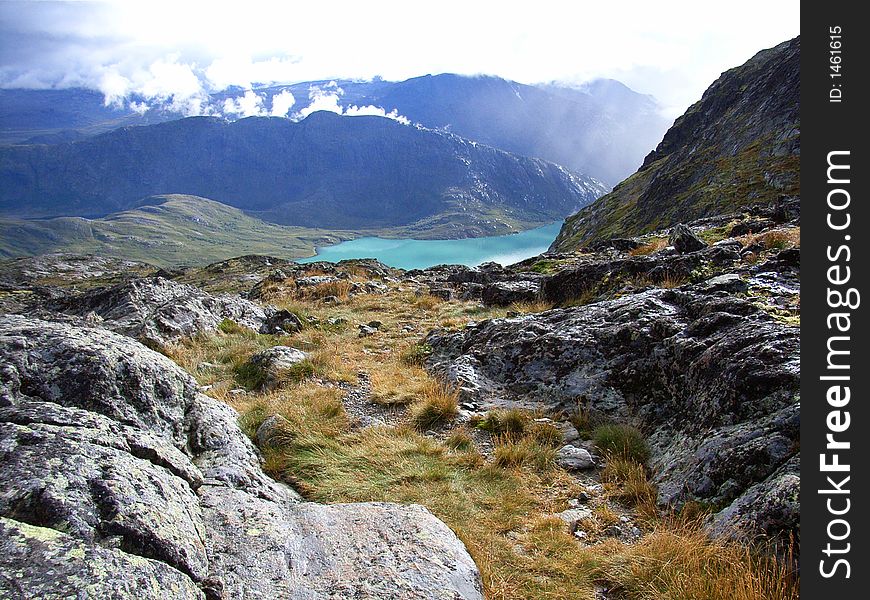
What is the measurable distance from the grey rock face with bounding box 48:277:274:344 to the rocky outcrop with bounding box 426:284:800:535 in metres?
7.95

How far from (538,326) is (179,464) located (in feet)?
26.4

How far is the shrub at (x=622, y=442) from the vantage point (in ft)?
22.3

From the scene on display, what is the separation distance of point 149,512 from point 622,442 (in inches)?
235

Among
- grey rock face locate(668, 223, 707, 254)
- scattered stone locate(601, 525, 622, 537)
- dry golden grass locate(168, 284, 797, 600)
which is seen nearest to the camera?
dry golden grass locate(168, 284, 797, 600)

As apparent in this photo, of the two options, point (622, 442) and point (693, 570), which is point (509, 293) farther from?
point (693, 570)

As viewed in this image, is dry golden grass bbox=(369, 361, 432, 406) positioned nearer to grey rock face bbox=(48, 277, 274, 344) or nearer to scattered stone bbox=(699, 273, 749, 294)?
scattered stone bbox=(699, 273, 749, 294)

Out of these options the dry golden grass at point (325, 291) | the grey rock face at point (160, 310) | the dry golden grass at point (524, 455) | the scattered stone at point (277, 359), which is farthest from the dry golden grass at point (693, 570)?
the dry golden grass at point (325, 291)

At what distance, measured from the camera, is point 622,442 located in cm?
705

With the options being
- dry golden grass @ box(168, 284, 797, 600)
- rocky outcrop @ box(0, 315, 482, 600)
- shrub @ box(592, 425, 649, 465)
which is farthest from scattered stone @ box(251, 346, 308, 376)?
shrub @ box(592, 425, 649, 465)

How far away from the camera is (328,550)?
4398mm

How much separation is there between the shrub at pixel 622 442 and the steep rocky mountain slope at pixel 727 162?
42717 millimetres

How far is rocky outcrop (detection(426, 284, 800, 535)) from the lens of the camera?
199 inches

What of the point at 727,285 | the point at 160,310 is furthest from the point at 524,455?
the point at 160,310

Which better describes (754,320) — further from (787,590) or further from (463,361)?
(463,361)
